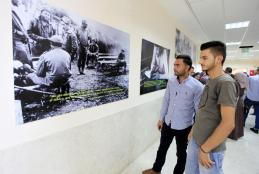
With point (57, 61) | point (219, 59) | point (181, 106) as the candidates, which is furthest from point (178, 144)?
point (57, 61)

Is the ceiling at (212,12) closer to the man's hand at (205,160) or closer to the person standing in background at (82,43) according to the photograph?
the person standing in background at (82,43)

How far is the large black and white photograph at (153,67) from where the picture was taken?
9.73 ft

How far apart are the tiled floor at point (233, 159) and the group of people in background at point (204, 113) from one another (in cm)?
47

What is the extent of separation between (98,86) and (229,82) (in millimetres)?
1234

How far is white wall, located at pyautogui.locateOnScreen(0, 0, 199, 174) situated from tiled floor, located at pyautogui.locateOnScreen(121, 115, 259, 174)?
139 mm

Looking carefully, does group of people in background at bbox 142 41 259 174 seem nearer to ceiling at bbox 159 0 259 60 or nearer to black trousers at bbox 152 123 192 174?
black trousers at bbox 152 123 192 174

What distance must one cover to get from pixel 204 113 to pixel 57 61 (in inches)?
50.5

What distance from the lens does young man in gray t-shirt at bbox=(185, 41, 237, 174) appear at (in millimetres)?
1300

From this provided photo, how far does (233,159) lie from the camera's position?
3119mm

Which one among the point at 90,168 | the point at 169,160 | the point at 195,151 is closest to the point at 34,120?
the point at 90,168

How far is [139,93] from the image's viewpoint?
2.92 metres

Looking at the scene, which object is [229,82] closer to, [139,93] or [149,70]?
[139,93]

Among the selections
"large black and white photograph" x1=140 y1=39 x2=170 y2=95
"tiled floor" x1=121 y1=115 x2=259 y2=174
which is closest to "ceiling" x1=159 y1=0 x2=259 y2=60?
"large black and white photograph" x1=140 y1=39 x2=170 y2=95

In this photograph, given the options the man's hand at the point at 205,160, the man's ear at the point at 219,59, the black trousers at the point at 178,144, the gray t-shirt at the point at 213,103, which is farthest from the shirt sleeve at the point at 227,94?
the black trousers at the point at 178,144
